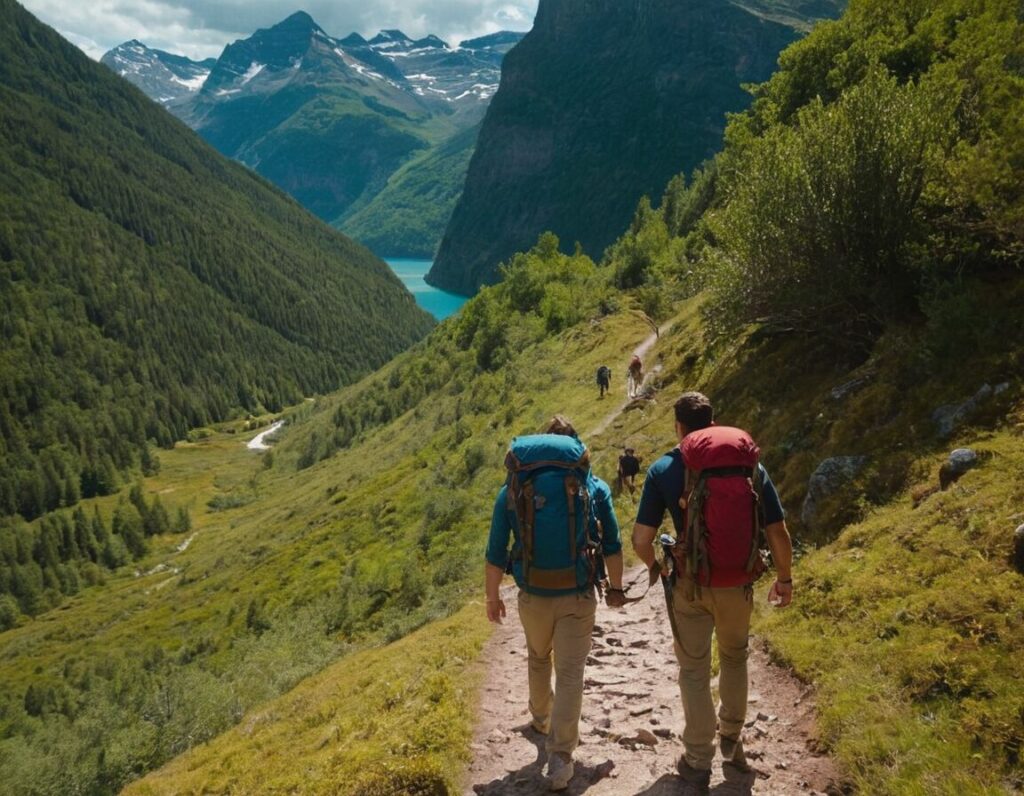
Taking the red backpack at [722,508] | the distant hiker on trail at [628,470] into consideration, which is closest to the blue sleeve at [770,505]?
the red backpack at [722,508]

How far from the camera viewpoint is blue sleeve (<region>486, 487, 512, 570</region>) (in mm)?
7117

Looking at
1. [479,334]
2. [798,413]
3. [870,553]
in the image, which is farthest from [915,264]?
[479,334]

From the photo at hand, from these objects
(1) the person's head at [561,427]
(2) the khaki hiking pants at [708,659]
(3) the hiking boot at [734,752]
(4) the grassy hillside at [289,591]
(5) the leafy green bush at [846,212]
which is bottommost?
(4) the grassy hillside at [289,591]

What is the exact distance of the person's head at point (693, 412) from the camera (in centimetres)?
680

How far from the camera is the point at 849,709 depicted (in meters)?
7.64

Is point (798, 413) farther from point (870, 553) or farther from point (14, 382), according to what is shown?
point (14, 382)

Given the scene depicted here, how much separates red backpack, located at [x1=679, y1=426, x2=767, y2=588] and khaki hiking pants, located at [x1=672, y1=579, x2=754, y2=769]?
0.28 meters

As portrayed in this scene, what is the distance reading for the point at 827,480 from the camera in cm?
1288

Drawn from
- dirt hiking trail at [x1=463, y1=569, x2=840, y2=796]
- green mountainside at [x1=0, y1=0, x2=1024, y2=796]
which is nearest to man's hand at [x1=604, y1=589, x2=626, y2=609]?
dirt hiking trail at [x1=463, y1=569, x2=840, y2=796]

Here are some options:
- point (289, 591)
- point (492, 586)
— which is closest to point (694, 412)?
point (492, 586)

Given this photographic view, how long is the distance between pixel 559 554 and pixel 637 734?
126 inches

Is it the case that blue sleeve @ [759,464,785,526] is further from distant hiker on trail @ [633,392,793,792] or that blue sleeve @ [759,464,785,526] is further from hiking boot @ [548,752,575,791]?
→ hiking boot @ [548,752,575,791]

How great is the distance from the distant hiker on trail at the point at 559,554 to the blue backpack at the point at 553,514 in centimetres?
1

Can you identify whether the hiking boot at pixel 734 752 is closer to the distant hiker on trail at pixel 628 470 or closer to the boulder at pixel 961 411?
the boulder at pixel 961 411
